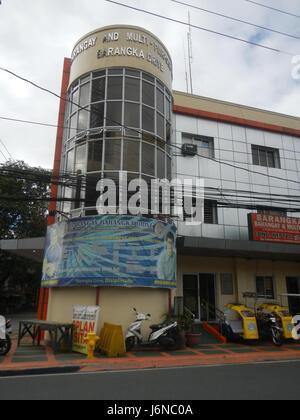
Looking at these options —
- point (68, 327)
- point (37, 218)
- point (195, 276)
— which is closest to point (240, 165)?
point (195, 276)

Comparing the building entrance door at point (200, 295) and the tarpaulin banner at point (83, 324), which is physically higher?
the building entrance door at point (200, 295)

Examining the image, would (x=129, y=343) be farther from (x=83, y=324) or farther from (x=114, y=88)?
(x=114, y=88)

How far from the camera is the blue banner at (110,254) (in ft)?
34.8

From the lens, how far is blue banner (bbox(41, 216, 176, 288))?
1061cm

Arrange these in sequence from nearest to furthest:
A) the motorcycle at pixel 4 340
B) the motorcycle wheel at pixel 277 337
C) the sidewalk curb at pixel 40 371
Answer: the sidewalk curb at pixel 40 371 < the motorcycle at pixel 4 340 < the motorcycle wheel at pixel 277 337

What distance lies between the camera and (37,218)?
31.1 m

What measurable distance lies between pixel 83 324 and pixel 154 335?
2.36 meters

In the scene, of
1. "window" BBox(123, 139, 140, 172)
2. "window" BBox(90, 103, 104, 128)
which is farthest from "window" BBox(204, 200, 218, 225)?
"window" BBox(90, 103, 104, 128)

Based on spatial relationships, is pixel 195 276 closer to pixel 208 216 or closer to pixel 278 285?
pixel 208 216

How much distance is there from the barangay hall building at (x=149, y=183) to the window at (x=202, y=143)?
71 mm

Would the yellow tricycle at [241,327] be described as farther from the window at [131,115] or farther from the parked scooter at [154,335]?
the window at [131,115]

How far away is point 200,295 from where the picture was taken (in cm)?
1572

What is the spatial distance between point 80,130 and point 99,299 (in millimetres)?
7010

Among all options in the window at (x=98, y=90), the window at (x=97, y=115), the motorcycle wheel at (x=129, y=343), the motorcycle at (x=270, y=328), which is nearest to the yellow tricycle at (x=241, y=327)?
the motorcycle at (x=270, y=328)
